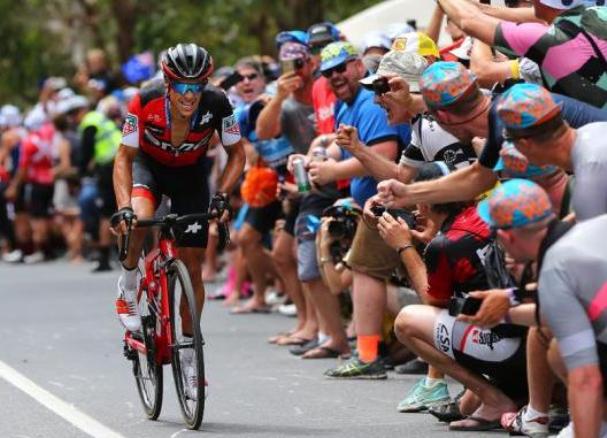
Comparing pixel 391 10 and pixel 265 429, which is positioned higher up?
pixel 391 10

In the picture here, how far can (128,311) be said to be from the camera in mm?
10367

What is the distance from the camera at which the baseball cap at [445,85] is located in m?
8.47

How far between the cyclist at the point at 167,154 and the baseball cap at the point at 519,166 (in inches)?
105

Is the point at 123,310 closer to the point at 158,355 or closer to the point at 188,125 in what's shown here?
the point at 158,355

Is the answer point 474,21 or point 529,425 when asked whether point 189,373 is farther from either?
point 474,21

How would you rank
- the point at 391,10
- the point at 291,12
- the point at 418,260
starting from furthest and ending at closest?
1. the point at 291,12
2. the point at 391,10
3. the point at 418,260

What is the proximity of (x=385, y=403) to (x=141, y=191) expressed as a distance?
1.96 meters

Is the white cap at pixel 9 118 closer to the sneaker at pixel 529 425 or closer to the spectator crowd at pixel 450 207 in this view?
the spectator crowd at pixel 450 207

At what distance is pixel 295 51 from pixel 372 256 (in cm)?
259

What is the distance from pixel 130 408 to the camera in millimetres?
10492

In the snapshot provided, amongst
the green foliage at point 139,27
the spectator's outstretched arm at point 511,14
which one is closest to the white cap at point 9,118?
the green foliage at point 139,27

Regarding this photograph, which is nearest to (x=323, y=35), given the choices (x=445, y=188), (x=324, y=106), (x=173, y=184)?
(x=324, y=106)

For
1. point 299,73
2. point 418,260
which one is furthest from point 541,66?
point 299,73

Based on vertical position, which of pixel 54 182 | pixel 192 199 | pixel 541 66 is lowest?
pixel 54 182
